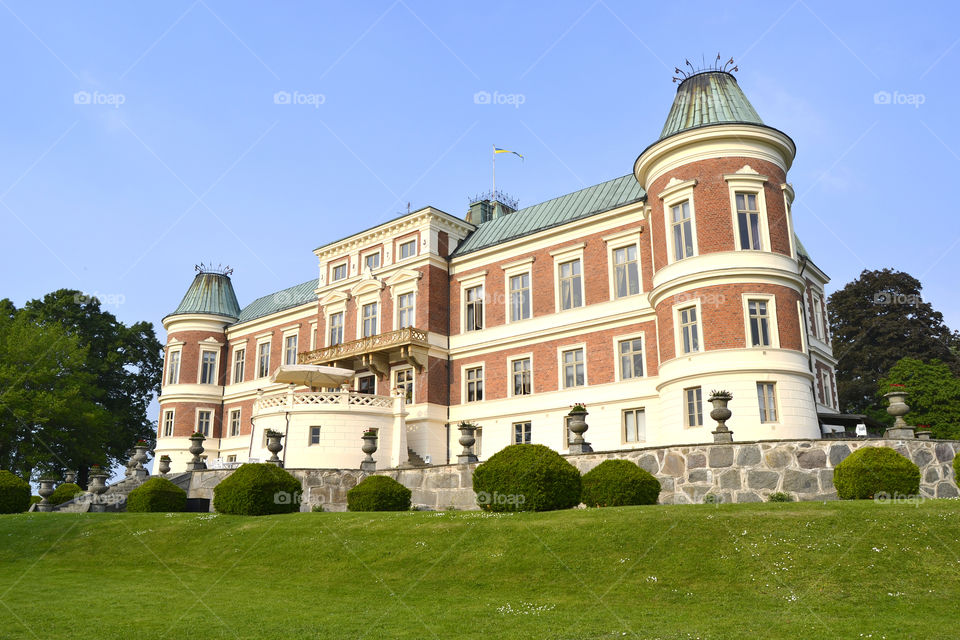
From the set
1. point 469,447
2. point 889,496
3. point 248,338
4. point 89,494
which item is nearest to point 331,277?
point 248,338

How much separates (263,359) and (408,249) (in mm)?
15092

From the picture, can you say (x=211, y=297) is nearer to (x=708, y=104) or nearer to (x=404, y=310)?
(x=404, y=310)

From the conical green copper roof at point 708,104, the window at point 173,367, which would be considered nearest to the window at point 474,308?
the conical green copper roof at point 708,104

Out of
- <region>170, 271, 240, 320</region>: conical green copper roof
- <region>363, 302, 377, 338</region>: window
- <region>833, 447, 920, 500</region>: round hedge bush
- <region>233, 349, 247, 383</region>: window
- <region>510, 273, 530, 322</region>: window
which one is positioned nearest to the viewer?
<region>833, 447, 920, 500</region>: round hedge bush

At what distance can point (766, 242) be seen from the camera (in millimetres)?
25422

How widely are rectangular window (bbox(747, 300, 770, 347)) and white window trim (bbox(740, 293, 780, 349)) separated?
9 cm

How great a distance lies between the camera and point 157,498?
2461cm

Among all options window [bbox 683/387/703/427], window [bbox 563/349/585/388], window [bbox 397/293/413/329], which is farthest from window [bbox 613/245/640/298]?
window [bbox 397/293/413/329]

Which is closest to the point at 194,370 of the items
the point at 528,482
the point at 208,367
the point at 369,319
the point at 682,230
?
the point at 208,367

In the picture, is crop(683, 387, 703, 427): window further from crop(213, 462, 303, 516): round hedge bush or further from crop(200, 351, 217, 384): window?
crop(200, 351, 217, 384): window

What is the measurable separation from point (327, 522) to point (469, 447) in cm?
639

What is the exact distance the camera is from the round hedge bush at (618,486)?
1697 cm

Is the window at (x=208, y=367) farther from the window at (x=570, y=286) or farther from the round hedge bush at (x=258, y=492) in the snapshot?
the round hedge bush at (x=258, y=492)

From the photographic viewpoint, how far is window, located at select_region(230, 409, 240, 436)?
151 feet
